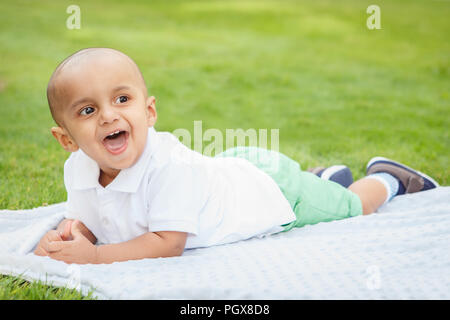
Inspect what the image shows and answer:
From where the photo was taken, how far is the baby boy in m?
1.84

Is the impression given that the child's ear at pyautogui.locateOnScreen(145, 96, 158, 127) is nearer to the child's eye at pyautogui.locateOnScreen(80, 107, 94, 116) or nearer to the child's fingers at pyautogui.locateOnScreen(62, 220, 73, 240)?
the child's eye at pyautogui.locateOnScreen(80, 107, 94, 116)

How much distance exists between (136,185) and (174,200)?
15 centimetres

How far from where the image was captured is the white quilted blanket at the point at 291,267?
1780 millimetres

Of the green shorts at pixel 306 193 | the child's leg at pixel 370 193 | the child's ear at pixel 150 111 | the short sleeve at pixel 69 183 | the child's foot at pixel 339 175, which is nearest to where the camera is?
the child's ear at pixel 150 111

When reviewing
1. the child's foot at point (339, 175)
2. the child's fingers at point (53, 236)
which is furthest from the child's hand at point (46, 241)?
the child's foot at point (339, 175)

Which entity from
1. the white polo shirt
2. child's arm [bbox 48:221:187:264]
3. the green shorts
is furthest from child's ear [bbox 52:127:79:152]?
the green shorts

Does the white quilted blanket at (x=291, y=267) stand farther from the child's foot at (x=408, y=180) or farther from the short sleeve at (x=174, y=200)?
the child's foot at (x=408, y=180)

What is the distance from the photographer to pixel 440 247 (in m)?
2.13

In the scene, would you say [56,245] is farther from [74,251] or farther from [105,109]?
[105,109]

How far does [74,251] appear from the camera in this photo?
1.97m

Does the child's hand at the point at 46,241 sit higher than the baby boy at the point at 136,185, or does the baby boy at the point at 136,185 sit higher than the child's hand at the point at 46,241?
the baby boy at the point at 136,185

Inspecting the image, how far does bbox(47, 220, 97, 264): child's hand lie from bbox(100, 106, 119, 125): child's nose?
0.49 meters
